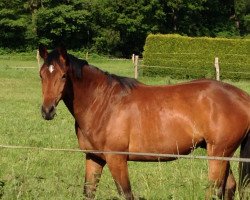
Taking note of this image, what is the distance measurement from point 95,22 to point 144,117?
4701 cm

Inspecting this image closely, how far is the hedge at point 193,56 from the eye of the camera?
26828 mm

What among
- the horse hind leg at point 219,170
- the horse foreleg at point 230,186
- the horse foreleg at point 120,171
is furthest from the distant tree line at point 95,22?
the horse foreleg at point 120,171

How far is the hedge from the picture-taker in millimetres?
26828

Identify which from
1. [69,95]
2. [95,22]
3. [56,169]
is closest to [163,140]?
[69,95]

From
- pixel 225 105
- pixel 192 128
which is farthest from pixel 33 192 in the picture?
pixel 225 105

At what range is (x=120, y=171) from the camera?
5055 mm

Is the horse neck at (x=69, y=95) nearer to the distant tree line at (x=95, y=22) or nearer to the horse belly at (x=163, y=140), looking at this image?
the horse belly at (x=163, y=140)

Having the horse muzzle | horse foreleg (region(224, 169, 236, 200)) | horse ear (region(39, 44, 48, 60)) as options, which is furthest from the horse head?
horse foreleg (region(224, 169, 236, 200))

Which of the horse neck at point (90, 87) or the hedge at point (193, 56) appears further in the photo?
the hedge at point (193, 56)

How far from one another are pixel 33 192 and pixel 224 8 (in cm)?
5834

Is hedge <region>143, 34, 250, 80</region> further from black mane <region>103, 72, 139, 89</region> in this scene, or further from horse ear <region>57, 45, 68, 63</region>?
horse ear <region>57, 45, 68, 63</region>

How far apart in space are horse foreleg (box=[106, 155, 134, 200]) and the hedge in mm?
21466

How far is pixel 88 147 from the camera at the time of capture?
5.22 metres

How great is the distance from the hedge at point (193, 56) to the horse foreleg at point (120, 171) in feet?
70.4
